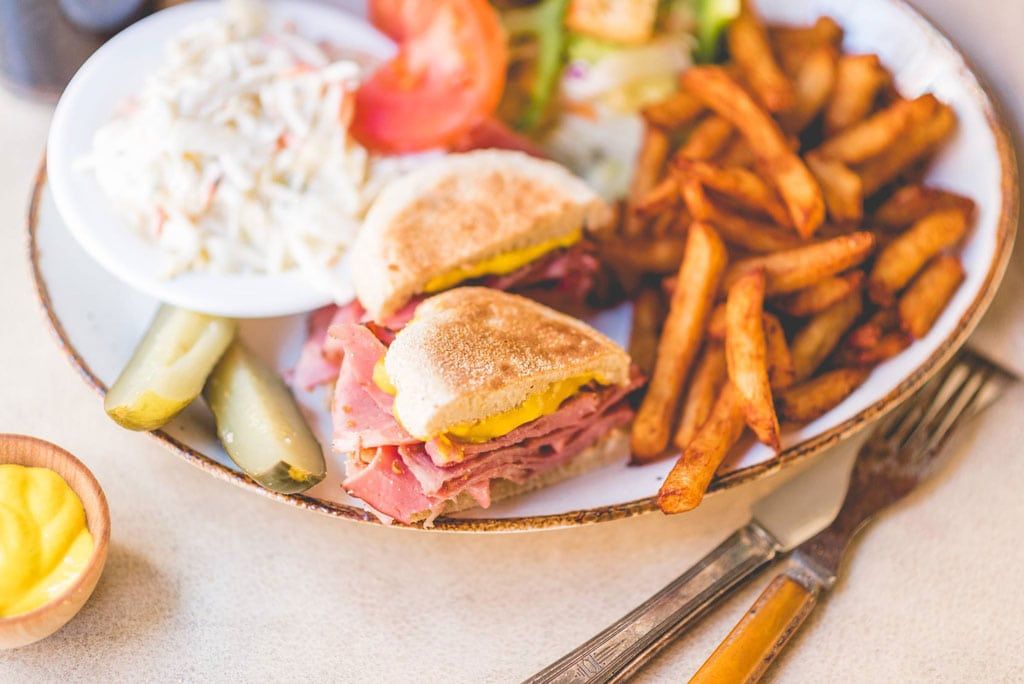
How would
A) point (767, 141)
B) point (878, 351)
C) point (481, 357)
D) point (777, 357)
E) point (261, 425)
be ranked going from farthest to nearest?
point (767, 141)
point (878, 351)
point (777, 357)
point (261, 425)
point (481, 357)

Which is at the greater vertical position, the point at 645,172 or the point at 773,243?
the point at 773,243

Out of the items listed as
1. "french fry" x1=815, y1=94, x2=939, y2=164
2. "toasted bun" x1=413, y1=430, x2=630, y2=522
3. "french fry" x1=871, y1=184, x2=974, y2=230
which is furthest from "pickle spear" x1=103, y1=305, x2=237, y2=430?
"french fry" x1=871, y1=184, x2=974, y2=230

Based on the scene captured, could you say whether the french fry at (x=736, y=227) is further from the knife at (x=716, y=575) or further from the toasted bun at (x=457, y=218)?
the knife at (x=716, y=575)

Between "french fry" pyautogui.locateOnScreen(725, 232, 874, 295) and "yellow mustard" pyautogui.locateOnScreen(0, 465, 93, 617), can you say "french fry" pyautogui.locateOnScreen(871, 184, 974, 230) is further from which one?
"yellow mustard" pyautogui.locateOnScreen(0, 465, 93, 617)

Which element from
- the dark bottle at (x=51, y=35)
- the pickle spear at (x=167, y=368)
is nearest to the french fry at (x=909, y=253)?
the pickle spear at (x=167, y=368)

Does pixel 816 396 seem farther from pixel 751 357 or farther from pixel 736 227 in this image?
pixel 736 227

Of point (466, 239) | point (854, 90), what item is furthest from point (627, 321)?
point (854, 90)
